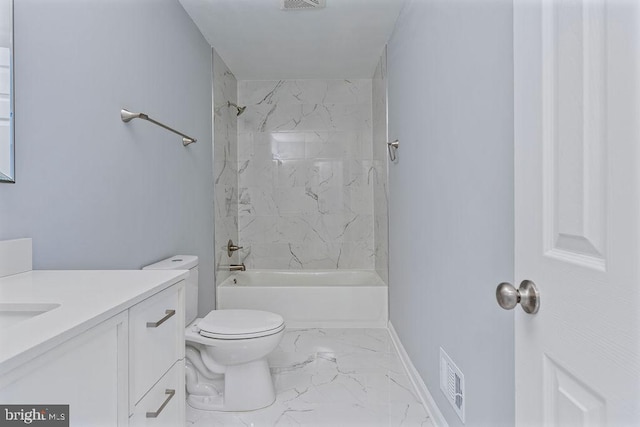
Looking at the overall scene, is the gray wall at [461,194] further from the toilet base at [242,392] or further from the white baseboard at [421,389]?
the toilet base at [242,392]

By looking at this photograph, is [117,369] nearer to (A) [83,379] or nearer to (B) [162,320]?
(A) [83,379]

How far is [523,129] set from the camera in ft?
2.71

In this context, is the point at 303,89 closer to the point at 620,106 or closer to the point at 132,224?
the point at 132,224

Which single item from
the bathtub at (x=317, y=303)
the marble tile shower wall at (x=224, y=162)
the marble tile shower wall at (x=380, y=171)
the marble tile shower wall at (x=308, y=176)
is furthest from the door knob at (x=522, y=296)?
the marble tile shower wall at (x=308, y=176)

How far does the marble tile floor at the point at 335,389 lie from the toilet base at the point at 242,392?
0.03 m

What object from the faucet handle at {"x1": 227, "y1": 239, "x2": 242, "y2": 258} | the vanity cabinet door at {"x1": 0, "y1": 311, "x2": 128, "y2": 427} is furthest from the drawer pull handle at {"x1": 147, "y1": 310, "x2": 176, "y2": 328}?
the faucet handle at {"x1": 227, "y1": 239, "x2": 242, "y2": 258}

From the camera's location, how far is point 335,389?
2.17 meters

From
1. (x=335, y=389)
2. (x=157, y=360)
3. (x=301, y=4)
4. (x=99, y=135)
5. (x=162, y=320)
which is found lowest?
(x=335, y=389)

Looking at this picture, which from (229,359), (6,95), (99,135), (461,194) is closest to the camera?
(6,95)

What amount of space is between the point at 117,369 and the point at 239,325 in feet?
3.74

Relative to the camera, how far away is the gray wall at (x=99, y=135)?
127cm

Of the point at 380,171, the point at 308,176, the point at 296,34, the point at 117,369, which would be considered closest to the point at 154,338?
the point at 117,369

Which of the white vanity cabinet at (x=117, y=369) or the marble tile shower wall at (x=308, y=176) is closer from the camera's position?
the white vanity cabinet at (x=117, y=369)

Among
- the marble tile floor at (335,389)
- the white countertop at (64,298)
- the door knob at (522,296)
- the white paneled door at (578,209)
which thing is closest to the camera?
the white paneled door at (578,209)
